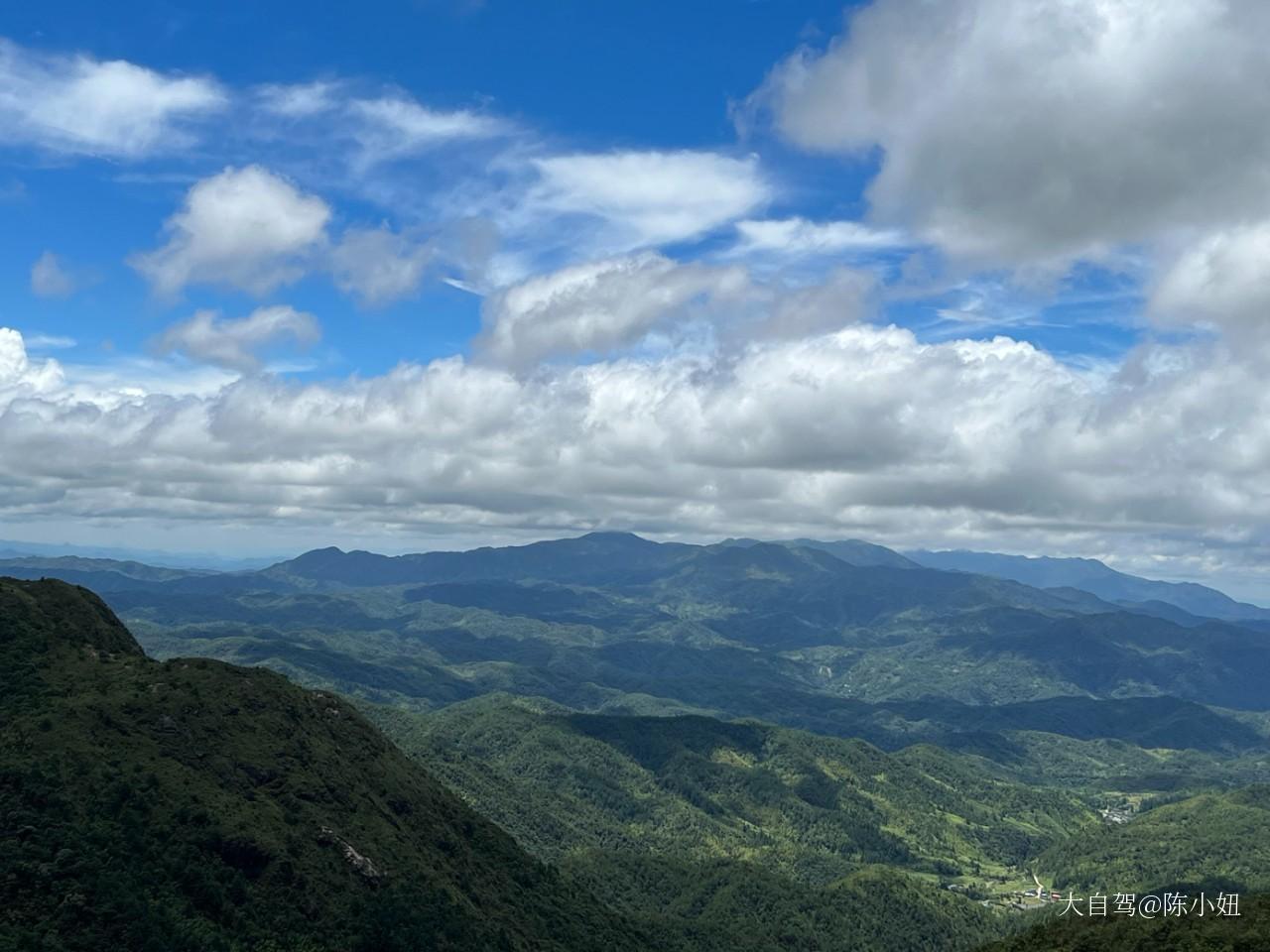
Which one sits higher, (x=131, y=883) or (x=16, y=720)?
(x=16, y=720)

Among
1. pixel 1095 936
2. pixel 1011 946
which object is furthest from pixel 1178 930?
pixel 1011 946

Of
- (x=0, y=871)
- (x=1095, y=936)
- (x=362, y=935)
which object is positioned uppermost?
(x=0, y=871)

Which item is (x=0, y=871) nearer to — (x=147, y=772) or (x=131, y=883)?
(x=131, y=883)

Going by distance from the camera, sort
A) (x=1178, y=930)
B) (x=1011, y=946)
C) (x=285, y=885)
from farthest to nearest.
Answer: (x=285, y=885), (x=1011, y=946), (x=1178, y=930)

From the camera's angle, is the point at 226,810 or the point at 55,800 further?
the point at 226,810

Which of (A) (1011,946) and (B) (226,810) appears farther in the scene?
(B) (226,810)

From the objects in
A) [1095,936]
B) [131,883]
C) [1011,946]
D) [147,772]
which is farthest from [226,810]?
[1095,936]

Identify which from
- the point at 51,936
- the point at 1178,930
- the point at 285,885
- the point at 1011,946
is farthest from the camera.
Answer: the point at 285,885

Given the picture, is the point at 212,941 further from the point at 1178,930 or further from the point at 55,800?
the point at 1178,930

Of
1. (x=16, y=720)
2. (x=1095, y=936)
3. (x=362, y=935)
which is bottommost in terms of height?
(x=362, y=935)
